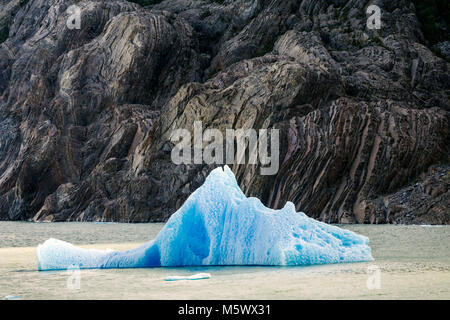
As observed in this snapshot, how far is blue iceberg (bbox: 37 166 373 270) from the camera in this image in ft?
82.3

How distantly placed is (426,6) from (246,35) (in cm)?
2757

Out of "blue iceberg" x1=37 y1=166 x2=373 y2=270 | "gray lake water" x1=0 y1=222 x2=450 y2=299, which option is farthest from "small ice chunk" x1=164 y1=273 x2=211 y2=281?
"blue iceberg" x1=37 y1=166 x2=373 y2=270

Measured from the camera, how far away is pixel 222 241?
25.7 meters

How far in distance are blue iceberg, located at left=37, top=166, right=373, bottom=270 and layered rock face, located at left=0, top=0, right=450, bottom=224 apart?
149ft

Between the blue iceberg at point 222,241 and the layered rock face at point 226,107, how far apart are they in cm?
4534

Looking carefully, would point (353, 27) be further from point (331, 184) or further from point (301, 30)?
point (331, 184)

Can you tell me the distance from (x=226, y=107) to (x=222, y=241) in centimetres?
6284

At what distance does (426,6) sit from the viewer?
112188 mm

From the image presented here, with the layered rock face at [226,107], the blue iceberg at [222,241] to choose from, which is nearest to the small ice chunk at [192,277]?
the blue iceberg at [222,241]

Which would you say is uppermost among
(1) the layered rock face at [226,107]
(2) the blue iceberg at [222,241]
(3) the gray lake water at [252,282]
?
(1) the layered rock face at [226,107]

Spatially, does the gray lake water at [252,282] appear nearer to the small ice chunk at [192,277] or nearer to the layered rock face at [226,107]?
the small ice chunk at [192,277]

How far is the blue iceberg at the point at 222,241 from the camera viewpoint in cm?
2508

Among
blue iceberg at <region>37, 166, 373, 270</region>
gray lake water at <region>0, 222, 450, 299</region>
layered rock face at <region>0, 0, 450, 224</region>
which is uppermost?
layered rock face at <region>0, 0, 450, 224</region>

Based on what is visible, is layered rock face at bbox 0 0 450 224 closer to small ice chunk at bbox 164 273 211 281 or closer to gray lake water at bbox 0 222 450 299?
gray lake water at bbox 0 222 450 299
